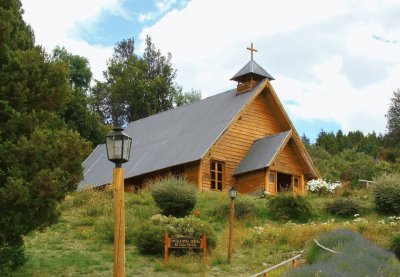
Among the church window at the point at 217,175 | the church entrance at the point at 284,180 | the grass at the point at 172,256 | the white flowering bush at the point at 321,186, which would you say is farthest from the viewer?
the church entrance at the point at 284,180

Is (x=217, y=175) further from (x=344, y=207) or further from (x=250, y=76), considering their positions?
(x=344, y=207)

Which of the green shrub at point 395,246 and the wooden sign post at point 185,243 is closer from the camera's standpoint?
the green shrub at point 395,246

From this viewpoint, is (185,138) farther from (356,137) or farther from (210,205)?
(356,137)

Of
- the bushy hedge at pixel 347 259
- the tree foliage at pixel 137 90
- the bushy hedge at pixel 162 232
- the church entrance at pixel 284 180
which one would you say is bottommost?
the bushy hedge at pixel 347 259

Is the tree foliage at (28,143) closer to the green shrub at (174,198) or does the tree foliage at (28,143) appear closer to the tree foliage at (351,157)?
the green shrub at (174,198)

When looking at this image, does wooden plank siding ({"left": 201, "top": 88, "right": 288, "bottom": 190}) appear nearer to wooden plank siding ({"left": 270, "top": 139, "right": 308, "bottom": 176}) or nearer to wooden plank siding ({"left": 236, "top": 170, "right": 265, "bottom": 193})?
wooden plank siding ({"left": 236, "top": 170, "right": 265, "bottom": 193})

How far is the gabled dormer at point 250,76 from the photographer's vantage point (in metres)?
37.3

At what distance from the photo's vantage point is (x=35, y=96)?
1669 centimetres

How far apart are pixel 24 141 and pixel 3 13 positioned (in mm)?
3254

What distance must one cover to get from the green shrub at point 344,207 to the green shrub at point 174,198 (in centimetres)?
526

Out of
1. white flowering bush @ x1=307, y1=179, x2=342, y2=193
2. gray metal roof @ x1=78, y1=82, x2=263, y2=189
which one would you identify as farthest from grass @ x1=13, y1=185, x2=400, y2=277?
gray metal roof @ x1=78, y1=82, x2=263, y2=189

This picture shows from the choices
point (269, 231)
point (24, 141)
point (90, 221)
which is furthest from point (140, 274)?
point (90, 221)

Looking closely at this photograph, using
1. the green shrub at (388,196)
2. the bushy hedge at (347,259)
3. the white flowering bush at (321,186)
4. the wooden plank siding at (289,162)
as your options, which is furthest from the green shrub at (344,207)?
the bushy hedge at (347,259)

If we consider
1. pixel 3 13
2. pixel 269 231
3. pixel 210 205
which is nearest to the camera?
pixel 3 13
